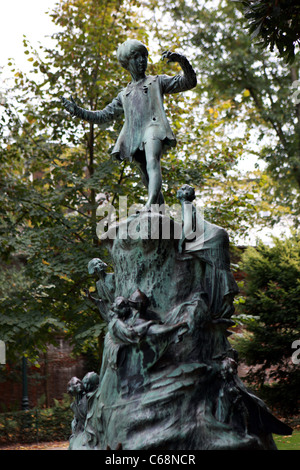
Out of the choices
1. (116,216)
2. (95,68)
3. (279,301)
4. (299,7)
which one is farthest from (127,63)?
(279,301)

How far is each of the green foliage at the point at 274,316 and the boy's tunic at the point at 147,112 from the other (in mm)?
9218

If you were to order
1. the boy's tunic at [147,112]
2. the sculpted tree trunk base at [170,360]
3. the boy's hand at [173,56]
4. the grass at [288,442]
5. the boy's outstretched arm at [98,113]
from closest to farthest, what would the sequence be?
the sculpted tree trunk base at [170,360]
the boy's hand at [173,56]
the boy's tunic at [147,112]
the boy's outstretched arm at [98,113]
the grass at [288,442]

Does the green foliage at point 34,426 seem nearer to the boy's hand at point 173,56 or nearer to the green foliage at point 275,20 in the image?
the boy's hand at point 173,56

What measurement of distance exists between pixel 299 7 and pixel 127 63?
197cm

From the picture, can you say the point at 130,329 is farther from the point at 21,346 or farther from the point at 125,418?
the point at 21,346

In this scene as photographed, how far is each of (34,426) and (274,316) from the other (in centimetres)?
678

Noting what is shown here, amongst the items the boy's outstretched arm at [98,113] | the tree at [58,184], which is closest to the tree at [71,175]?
the tree at [58,184]

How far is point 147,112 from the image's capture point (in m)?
6.45

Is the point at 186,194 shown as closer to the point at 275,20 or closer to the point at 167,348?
the point at 167,348

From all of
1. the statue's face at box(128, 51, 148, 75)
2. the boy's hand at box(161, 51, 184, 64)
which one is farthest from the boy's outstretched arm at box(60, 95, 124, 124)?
the boy's hand at box(161, 51, 184, 64)

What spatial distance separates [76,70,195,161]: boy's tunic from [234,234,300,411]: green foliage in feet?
30.2

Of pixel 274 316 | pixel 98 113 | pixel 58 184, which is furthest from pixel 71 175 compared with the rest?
pixel 274 316

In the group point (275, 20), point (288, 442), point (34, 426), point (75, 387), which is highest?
point (275, 20)

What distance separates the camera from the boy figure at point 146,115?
6.21 meters
